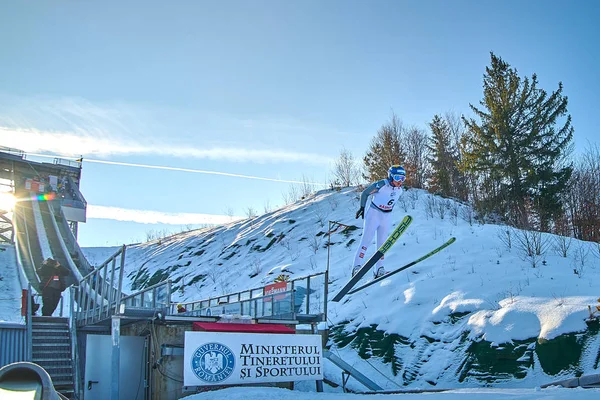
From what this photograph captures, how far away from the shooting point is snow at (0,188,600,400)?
486 inches

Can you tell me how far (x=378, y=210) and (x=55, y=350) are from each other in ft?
29.0

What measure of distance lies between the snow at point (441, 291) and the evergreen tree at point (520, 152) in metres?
3.05

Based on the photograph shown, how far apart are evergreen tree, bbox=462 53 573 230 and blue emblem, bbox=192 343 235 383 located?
19804 millimetres

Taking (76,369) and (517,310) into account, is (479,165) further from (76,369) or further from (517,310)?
(76,369)

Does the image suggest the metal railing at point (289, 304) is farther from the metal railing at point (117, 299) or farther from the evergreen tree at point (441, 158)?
the evergreen tree at point (441, 158)

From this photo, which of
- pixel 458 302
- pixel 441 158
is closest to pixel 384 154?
pixel 441 158

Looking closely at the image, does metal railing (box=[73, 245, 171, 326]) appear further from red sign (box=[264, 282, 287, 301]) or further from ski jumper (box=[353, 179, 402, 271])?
ski jumper (box=[353, 179, 402, 271])

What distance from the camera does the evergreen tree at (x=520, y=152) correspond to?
27469 millimetres

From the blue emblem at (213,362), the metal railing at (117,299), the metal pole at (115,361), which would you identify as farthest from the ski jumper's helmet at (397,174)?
the metal pole at (115,361)

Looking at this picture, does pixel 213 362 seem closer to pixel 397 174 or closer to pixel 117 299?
pixel 117 299

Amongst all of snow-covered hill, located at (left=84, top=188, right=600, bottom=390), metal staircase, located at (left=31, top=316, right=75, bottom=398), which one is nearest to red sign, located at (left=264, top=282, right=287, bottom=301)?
snow-covered hill, located at (left=84, top=188, right=600, bottom=390)

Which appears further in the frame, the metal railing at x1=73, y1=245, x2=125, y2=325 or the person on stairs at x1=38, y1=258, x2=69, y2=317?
the person on stairs at x1=38, y1=258, x2=69, y2=317

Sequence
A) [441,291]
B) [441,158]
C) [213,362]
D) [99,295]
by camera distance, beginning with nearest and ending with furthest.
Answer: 1. [213,362]
2. [99,295]
3. [441,291]
4. [441,158]

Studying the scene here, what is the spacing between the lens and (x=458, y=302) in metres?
15.3
